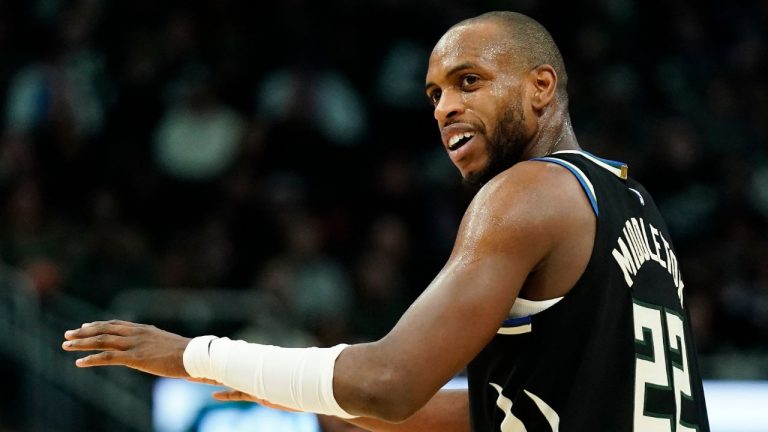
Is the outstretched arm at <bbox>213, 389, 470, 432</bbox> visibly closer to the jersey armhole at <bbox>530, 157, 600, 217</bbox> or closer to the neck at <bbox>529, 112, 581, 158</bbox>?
the neck at <bbox>529, 112, 581, 158</bbox>

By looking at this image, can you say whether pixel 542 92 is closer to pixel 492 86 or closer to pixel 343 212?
pixel 492 86

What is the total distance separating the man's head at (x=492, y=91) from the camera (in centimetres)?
353

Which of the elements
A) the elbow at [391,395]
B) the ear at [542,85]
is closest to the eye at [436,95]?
the ear at [542,85]

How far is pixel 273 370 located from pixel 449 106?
3.11 ft

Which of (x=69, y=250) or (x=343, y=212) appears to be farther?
(x=343, y=212)

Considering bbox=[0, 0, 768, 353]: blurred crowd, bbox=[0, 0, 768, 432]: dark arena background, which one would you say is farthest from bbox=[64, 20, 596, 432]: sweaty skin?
bbox=[0, 0, 768, 353]: blurred crowd

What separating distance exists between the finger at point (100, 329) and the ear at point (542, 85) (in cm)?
135

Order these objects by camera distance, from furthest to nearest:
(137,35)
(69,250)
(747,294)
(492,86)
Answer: (137,35) → (747,294) → (69,250) → (492,86)

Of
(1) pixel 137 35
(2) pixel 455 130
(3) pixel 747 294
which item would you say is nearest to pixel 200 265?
(1) pixel 137 35

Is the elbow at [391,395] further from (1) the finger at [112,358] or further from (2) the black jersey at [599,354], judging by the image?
(1) the finger at [112,358]

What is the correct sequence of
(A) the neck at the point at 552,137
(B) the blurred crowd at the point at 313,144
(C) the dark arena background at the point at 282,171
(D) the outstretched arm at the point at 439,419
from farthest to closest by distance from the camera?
(B) the blurred crowd at the point at 313,144, (C) the dark arena background at the point at 282,171, (D) the outstretched arm at the point at 439,419, (A) the neck at the point at 552,137

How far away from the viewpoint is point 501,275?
306 centimetres

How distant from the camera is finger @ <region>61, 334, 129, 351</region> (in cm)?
329

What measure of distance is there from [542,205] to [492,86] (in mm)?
534
